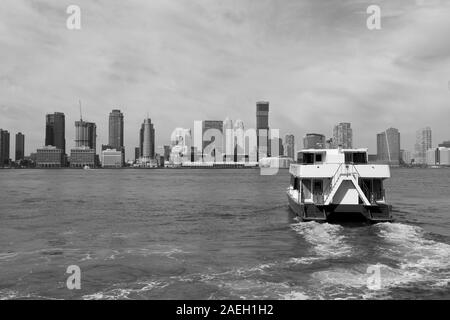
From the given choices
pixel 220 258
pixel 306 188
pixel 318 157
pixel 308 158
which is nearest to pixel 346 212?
pixel 306 188

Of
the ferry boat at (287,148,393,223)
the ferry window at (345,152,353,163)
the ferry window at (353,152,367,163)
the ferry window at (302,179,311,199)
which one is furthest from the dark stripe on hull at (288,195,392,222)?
the ferry window at (345,152,353,163)

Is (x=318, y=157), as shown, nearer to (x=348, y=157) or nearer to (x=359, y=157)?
(x=348, y=157)

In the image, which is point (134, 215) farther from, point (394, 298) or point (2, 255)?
point (394, 298)

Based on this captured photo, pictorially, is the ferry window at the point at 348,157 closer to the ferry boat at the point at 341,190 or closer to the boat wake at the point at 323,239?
the ferry boat at the point at 341,190

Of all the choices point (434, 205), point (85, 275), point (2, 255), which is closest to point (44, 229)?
point (2, 255)

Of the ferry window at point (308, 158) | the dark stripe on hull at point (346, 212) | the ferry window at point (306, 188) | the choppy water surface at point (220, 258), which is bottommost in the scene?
the choppy water surface at point (220, 258)

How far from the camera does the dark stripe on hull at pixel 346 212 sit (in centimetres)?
3438

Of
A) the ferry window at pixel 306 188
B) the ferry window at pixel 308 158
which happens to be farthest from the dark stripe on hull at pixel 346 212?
the ferry window at pixel 308 158

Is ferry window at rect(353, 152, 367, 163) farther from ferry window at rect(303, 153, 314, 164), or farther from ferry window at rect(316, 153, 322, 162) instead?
ferry window at rect(303, 153, 314, 164)

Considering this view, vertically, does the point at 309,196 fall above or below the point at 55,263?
above

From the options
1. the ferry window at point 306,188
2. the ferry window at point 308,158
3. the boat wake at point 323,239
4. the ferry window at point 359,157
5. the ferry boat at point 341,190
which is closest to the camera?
the boat wake at point 323,239

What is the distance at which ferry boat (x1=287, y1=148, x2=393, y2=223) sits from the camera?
3400 cm
